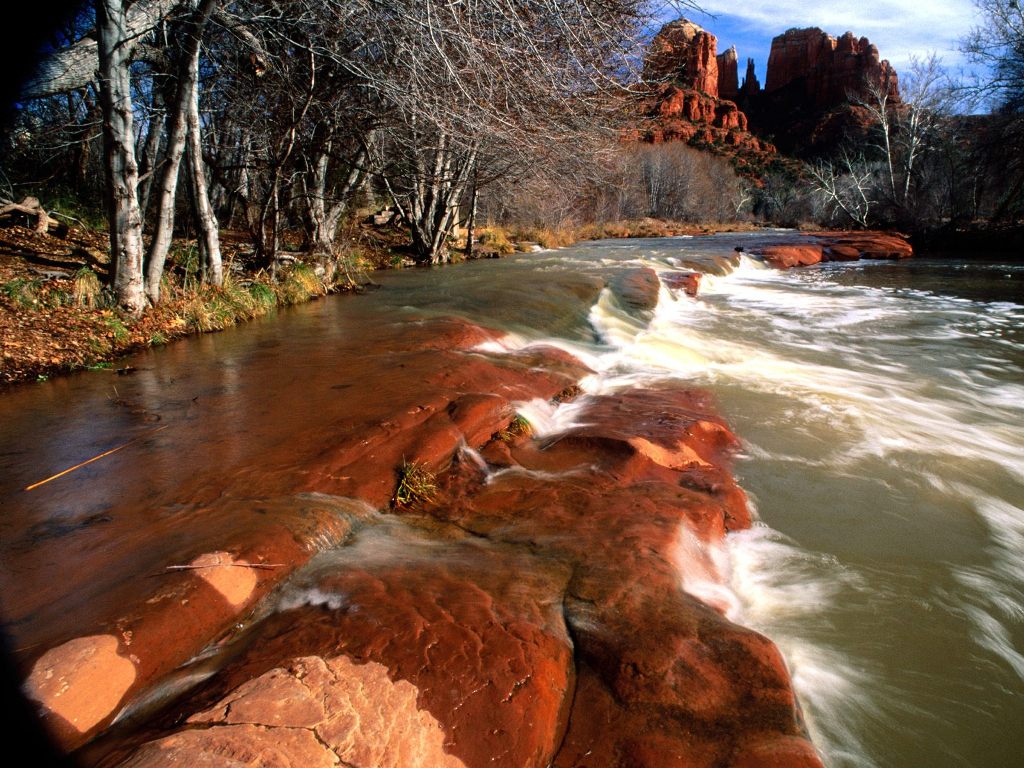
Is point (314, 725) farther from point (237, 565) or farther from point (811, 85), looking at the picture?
point (811, 85)

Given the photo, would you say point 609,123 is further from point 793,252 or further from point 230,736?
point 230,736

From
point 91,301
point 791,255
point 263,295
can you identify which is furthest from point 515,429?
point 791,255

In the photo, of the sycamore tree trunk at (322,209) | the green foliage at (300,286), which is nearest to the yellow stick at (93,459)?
the green foliage at (300,286)

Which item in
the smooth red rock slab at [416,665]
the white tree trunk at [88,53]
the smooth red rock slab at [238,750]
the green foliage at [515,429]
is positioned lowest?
the green foliage at [515,429]

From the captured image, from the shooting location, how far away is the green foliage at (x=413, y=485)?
288 centimetres

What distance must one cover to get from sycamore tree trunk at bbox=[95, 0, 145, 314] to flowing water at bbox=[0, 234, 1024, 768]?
101cm

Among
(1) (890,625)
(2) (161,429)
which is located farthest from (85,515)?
(1) (890,625)

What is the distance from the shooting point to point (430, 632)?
1.72 meters

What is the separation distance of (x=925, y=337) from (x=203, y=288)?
35.2ft

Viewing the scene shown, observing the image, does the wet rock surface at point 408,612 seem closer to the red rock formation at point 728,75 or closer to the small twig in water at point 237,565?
the small twig in water at point 237,565

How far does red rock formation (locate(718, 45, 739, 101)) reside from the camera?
114m

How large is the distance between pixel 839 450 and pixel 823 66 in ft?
435

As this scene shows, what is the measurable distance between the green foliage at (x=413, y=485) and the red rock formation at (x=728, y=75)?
133411 millimetres

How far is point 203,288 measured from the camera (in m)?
7.72
